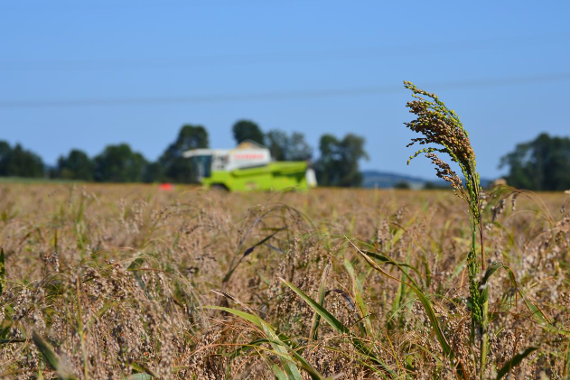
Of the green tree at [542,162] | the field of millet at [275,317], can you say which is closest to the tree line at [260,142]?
the green tree at [542,162]


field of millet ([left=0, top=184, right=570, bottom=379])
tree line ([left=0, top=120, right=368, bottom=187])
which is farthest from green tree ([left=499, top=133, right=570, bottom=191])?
field of millet ([left=0, top=184, right=570, bottom=379])

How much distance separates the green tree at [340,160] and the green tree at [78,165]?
42889 mm

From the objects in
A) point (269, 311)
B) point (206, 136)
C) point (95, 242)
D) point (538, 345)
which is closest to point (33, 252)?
point (95, 242)

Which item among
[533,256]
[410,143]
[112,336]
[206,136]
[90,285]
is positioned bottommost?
[112,336]

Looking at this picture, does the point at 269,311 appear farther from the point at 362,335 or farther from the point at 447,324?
the point at 447,324

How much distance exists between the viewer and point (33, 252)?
13.1ft

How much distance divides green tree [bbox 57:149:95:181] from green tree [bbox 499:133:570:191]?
70.1 m

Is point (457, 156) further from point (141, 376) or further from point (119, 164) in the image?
point (119, 164)

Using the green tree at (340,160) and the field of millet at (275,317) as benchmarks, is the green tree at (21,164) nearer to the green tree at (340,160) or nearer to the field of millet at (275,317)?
the green tree at (340,160)

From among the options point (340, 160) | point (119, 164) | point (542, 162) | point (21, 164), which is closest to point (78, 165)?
point (119, 164)

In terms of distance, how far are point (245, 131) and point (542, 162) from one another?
181ft

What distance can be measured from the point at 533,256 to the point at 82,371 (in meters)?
1.13

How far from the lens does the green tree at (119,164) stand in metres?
110

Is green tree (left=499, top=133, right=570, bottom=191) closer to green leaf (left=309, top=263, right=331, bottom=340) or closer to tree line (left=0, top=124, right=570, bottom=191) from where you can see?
tree line (left=0, top=124, right=570, bottom=191)
